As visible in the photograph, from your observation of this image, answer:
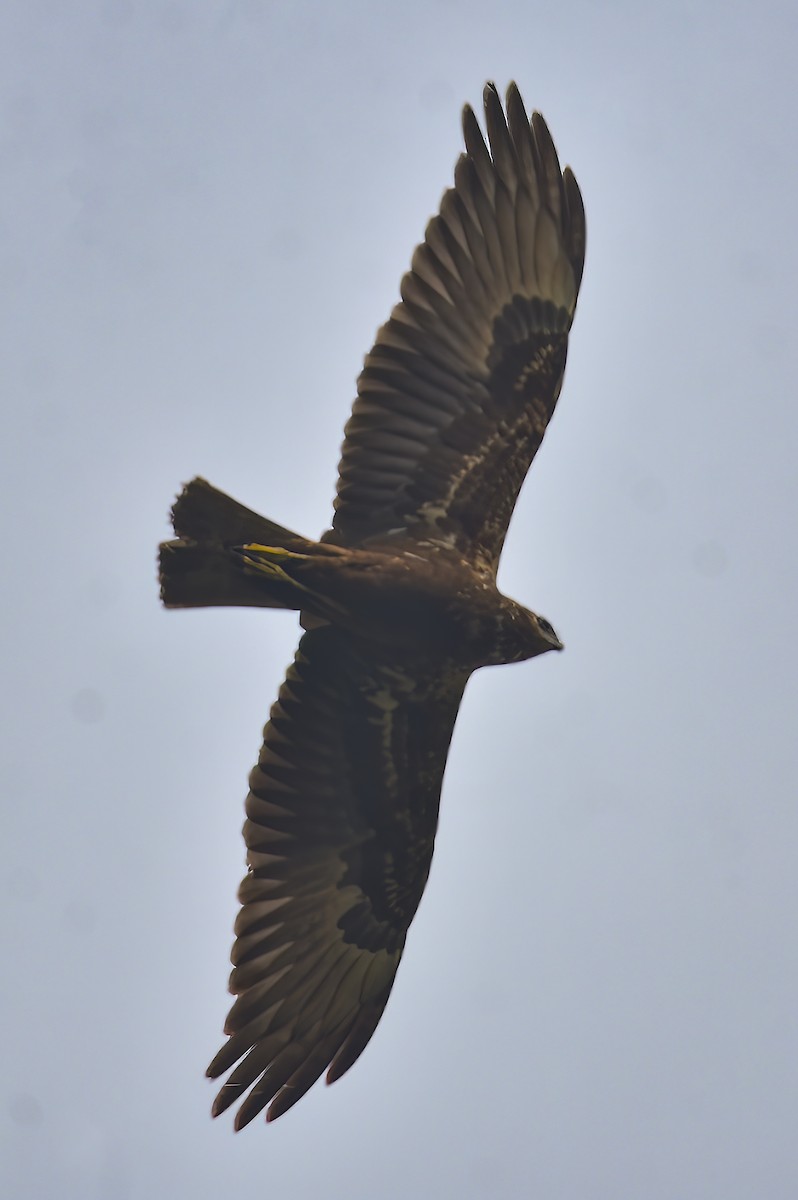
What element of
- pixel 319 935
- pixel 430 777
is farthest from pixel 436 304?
pixel 319 935

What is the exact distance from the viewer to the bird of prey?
350 inches

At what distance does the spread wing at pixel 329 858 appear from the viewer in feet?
30.1

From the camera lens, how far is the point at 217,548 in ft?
28.6

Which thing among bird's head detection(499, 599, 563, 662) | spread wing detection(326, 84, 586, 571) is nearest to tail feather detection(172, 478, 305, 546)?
spread wing detection(326, 84, 586, 571)

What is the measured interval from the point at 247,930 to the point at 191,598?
2.11m

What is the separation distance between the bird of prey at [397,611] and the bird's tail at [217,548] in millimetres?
28

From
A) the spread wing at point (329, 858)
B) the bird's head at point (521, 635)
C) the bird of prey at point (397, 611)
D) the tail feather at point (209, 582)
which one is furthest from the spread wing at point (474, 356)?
the spread wing at point (329, 858)

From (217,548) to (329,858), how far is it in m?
2.15

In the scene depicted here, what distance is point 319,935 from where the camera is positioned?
376 inches

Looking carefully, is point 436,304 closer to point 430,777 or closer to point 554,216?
point 554,216

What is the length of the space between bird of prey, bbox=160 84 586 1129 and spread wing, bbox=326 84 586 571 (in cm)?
1

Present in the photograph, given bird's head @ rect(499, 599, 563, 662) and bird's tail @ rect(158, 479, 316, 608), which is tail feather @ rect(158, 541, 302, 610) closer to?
bird's tail @ rect(158, 479, 316, 608)

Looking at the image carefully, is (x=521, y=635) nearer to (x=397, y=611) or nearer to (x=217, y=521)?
(x=397, y=611)

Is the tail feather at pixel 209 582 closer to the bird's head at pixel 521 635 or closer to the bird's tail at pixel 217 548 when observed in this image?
the bird's tail at pixel 217 548
